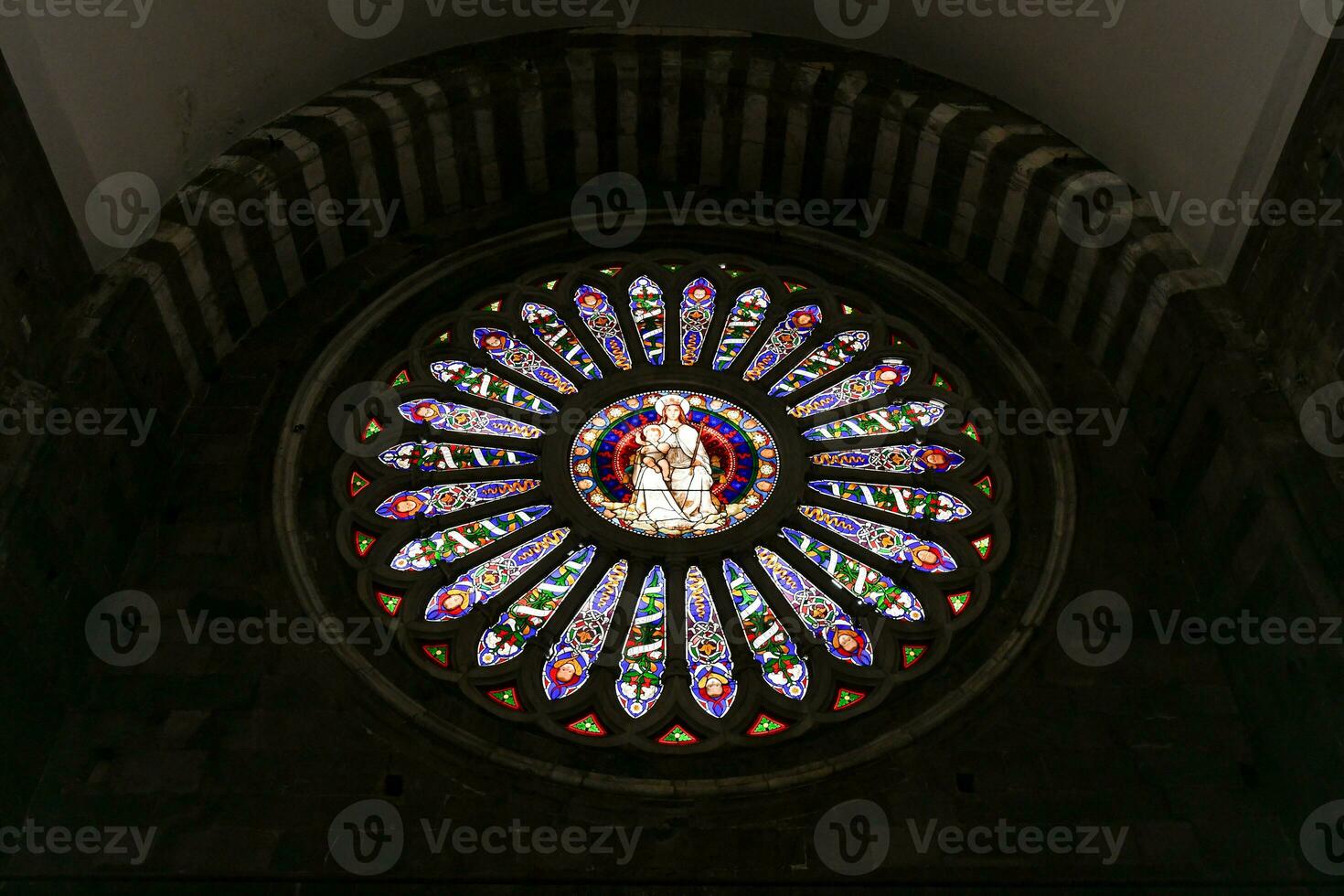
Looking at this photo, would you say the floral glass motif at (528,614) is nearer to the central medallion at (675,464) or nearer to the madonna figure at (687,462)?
the central medallion at (675,464)

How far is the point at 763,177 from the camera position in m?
12.5

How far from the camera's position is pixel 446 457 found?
10.9 metres

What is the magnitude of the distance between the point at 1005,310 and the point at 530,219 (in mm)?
3529

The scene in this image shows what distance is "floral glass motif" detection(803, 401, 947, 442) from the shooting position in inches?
436

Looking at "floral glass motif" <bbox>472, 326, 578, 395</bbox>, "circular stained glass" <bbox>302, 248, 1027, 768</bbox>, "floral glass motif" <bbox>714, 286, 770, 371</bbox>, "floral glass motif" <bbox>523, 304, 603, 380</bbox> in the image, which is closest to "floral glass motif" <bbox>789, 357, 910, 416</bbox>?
"circular stained glass" <bbox>302, 248, 1027, 768</bbox>

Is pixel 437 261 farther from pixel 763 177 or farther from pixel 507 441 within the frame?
pixel 763 177

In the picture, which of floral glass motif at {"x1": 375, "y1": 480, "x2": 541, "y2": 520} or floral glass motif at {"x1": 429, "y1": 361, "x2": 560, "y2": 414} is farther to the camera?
floral glass motif at {"x1": 429, "y1": 361, "x2": 560, "y2": 414}

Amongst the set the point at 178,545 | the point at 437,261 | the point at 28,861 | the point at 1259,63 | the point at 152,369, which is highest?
the point at 1259,63

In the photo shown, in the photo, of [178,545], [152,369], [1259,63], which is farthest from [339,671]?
[1259,63]

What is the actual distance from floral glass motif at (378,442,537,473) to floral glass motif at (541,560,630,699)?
1.17 m

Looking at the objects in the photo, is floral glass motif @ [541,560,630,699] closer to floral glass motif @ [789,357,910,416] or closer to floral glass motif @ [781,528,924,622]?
floral glass motif @ [781,528,924,622]

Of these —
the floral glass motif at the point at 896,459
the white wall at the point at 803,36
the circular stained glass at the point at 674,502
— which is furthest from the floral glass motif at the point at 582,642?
the white wall at the point at 803,36

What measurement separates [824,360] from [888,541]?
1.69 metres

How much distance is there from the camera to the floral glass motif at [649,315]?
11.6m
